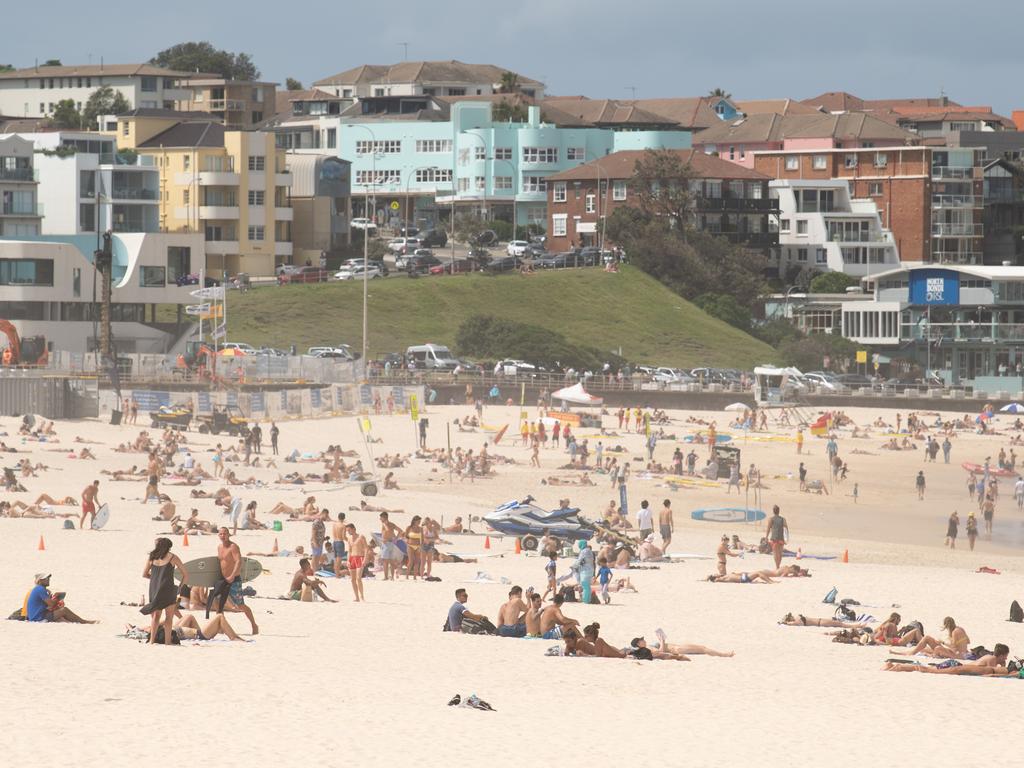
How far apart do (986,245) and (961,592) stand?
3005 inches

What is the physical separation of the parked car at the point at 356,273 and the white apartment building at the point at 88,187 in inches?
313

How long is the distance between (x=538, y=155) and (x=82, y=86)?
38330 mm

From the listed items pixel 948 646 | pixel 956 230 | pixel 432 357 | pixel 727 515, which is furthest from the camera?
pixel 956 230

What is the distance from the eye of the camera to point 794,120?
105m

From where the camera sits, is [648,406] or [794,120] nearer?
[648,406]

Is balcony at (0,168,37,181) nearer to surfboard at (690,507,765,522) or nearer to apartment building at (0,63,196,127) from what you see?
surfboard at (690,507,765,522)

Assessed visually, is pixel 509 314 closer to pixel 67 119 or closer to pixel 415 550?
pixel 67 119

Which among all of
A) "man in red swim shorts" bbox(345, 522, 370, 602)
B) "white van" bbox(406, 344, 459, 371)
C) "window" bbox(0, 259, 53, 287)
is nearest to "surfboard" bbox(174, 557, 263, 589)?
"man in red swim shorts" bbox(345, 522, 370, 602)

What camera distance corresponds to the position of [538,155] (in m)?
99.4

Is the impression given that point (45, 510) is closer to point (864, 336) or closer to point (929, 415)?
point (929, 415)

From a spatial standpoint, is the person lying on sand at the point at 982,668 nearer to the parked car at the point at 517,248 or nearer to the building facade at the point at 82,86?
the parked car at the point at 517,248

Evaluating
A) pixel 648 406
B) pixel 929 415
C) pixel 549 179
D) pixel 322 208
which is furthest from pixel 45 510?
pixel 549 179

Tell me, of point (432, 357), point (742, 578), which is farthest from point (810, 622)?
point (432, 357)

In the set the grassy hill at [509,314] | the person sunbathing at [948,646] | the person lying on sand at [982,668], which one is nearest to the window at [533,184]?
the grassy hill at [509,314]
